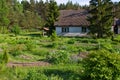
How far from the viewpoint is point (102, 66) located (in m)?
15.1

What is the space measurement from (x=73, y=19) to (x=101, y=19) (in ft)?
30.0

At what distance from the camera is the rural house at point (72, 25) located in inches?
2258

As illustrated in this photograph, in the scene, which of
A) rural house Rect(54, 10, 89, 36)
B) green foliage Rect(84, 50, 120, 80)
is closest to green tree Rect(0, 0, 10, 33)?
rural house Rect(54, 10, 89, 36)

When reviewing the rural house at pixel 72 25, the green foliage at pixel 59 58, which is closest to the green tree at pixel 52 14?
the rural house at pixel 72 25

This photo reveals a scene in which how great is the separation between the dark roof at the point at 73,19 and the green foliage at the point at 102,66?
1622 inches

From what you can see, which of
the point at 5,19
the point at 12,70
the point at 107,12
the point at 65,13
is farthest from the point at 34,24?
the point at 12,70

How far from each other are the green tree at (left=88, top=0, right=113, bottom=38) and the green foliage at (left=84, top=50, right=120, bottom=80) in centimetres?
3424

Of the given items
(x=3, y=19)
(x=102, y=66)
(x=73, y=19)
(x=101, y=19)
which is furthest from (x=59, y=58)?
(x=3, y=19)

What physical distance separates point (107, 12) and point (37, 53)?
27344 mm

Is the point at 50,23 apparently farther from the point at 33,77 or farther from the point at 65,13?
the point at 33,77

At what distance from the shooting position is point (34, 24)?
8894 cm

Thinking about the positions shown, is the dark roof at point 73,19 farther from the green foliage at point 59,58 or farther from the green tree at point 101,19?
the green foliage at point 59,58

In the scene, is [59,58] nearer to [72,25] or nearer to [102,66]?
[102,66]

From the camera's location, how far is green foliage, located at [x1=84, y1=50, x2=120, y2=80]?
14852mm
